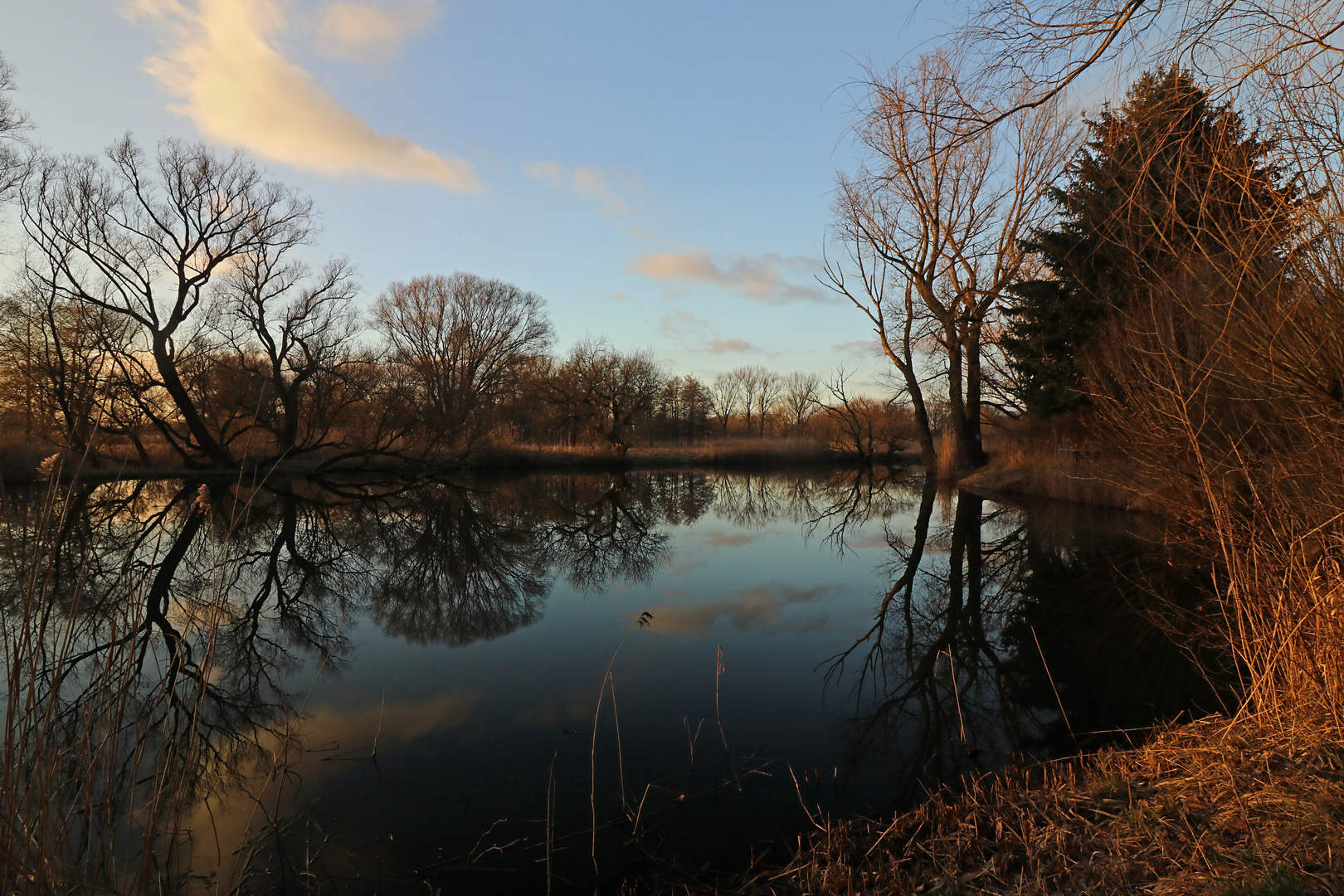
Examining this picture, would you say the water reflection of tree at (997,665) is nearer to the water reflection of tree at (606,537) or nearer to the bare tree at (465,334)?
the water reflection of tree at (606,537)

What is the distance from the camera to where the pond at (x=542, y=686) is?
Result: 2947mm

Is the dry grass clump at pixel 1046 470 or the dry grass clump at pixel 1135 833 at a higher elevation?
the dry grass clump at pixel 1046 470

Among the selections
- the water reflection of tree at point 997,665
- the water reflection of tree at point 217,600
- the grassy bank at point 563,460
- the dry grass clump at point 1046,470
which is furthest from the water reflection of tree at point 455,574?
the grassy bank at point 563,460

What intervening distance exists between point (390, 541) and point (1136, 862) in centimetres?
1117

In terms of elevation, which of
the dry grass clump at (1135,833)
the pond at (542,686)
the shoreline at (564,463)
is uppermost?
the shoreline at (564,463)

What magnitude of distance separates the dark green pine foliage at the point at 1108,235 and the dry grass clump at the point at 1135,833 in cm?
217

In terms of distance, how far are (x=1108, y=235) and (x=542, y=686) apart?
4.94 metres

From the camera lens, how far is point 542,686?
525cm

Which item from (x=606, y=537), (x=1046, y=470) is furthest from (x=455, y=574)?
(x=1046, y=470)

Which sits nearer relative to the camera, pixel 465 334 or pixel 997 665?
pixel 997 665

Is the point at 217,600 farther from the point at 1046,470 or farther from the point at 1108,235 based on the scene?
the point at 1046,470

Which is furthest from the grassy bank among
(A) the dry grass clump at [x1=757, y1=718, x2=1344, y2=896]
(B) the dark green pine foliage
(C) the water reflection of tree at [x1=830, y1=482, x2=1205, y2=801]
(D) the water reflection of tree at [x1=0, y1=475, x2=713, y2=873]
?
(A) the dry grass clump at [x1=757, y1=718, x2=1344, y2=896]

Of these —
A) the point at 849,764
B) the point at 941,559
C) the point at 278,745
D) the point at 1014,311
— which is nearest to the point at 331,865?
the point at 278,745

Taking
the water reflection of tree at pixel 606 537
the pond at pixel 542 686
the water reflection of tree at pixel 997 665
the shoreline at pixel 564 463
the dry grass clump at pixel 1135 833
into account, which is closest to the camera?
the dry grass clump at pixel 1135 833
